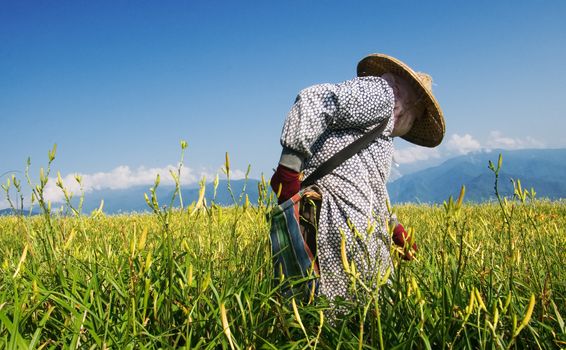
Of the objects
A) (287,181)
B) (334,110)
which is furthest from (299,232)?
(334,110)

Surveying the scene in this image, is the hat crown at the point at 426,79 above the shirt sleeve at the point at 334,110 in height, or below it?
above

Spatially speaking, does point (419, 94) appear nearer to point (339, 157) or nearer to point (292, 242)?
point (339, 157)

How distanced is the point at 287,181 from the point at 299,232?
0.28m

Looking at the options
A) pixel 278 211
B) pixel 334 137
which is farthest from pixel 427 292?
pixel 334 137

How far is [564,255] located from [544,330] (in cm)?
129

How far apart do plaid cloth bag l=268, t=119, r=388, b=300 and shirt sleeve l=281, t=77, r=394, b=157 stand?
167mm

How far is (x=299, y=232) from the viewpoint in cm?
240

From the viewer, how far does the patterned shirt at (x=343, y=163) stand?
2.41m

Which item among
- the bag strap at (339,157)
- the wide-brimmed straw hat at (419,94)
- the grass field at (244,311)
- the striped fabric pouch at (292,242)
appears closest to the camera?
the grass field at (244,311)

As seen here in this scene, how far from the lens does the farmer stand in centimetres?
240

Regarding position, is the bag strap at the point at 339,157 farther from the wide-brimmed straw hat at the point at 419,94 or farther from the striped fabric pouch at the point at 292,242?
the wide-brimmed straw hat at the point at 419,94

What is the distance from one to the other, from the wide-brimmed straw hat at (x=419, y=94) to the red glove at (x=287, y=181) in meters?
1.10

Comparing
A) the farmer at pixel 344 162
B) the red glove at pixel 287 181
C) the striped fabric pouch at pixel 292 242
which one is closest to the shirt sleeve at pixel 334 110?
the farmer at pixel 344 162

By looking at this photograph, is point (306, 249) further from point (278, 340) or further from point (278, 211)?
point (278, 340)
